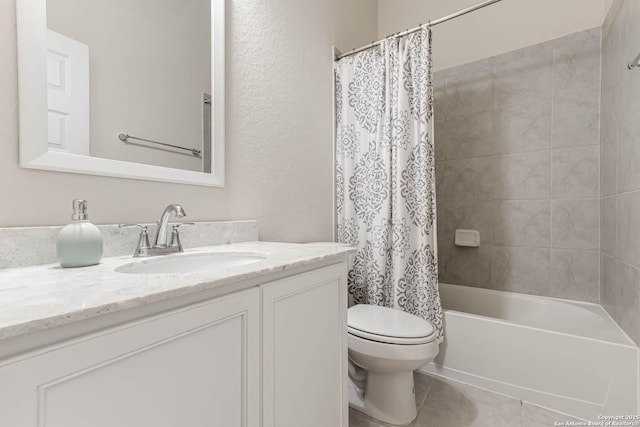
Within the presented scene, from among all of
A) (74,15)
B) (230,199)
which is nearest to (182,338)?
(230,199)

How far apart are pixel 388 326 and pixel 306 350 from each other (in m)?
0.60

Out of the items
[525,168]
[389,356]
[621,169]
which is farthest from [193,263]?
[525,168]

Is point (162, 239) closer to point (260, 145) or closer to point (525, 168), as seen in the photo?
point (260, 145)

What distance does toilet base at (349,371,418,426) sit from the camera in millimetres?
1293

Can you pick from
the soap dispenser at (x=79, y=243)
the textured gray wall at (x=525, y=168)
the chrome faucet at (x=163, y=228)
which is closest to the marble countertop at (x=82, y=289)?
the soap dispenser at (x=79, y=243)

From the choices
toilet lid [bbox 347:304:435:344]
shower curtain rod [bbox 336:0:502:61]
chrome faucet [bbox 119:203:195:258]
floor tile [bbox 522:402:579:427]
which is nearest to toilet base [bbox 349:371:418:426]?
toilet lid [bbox 347:304:435:344]

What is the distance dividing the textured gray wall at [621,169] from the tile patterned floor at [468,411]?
0.54 meters

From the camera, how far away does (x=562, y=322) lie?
1.80m

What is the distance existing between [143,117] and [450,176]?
2.07 meters

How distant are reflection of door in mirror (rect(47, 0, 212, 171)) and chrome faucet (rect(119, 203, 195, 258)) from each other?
0.21 metres

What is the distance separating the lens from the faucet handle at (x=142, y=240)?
2.86 ft

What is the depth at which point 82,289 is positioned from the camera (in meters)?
0.49

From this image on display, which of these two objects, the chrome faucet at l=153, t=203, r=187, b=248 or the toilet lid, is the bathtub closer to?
the toilet lid

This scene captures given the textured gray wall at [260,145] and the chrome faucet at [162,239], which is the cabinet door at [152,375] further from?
the textured gray wall at [260,145]
